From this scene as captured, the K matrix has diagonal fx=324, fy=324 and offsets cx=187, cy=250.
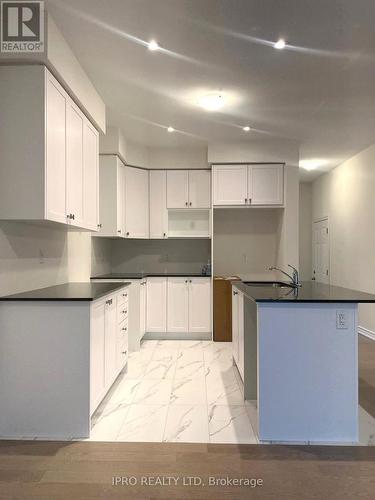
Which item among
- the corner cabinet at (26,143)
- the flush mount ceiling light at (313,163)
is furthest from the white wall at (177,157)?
the corner cabinet at (26,143)

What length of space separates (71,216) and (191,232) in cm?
268

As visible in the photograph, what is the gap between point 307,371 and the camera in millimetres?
2150

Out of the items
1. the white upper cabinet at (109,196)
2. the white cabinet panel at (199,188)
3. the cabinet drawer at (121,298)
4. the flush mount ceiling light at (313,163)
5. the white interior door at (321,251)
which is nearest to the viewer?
the cabinet drawer at (121,298)

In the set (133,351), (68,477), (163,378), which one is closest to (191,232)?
(133,351)

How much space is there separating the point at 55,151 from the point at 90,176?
81cm

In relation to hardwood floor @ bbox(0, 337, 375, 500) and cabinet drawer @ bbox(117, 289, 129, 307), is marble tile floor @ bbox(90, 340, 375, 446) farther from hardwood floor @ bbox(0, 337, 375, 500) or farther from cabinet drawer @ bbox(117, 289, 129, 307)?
cabinet drawer @ bbox(117, 289, 129, 307)

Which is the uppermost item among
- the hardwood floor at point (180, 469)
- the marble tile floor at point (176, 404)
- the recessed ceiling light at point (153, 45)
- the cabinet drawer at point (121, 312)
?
the recessed ceiling light at point (153, 45)

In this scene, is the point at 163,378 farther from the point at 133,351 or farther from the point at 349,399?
the point at 349,399

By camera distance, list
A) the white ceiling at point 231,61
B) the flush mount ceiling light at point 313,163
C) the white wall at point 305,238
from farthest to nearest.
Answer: the white wall at point 305,238, the flush mount ceiling light at point 313,163, the white ceiling at point 231,61

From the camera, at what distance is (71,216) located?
8.66ft

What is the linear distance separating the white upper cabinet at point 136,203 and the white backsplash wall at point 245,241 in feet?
3.87

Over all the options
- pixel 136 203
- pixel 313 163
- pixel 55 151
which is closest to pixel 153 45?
pixel 55 151

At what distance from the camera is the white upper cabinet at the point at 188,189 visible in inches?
192

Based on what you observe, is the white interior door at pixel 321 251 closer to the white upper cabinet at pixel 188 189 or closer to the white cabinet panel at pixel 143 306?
the white upper cabinet at pixel 188 189
